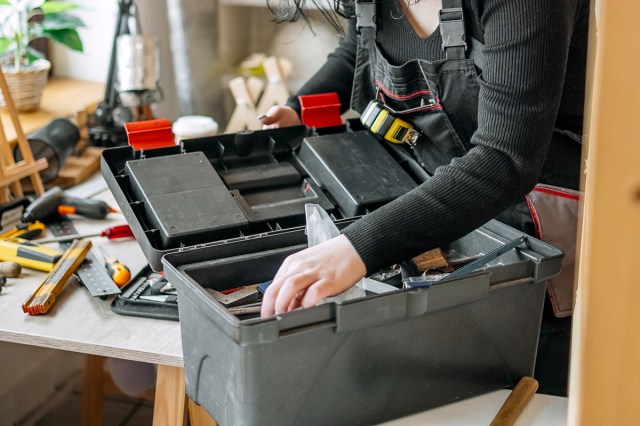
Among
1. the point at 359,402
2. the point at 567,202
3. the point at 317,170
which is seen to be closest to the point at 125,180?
the point at 317,170

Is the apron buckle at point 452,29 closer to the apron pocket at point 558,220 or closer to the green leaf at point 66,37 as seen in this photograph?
the apron pocket at point 558,220

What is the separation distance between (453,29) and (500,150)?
0.63ft

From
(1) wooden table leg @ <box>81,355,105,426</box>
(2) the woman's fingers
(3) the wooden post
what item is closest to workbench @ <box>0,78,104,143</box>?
(1) wooden table leg @ <box>81,355,105,426</box>

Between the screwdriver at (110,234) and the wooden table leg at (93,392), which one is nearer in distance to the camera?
the screwdriver at (110,234)

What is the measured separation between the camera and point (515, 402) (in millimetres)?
870

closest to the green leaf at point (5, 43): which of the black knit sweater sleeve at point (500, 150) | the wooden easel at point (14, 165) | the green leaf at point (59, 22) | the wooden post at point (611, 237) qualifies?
the green leaf at point (59, 22)

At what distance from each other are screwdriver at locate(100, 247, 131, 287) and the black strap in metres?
0.57

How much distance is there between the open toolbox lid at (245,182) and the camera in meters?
1.00

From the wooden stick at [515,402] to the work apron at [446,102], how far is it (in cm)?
17

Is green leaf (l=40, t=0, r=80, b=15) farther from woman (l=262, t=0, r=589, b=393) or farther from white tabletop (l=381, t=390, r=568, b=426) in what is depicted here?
white tabletop (l=381, t=390, r=568, b=426)

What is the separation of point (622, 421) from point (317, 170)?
2.59ft

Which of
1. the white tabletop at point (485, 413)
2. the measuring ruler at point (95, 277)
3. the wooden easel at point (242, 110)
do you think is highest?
the wooden easel at point (242, 110)

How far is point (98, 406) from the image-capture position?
156 centimetres

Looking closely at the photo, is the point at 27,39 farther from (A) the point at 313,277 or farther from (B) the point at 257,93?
(A) the point at 313,277
